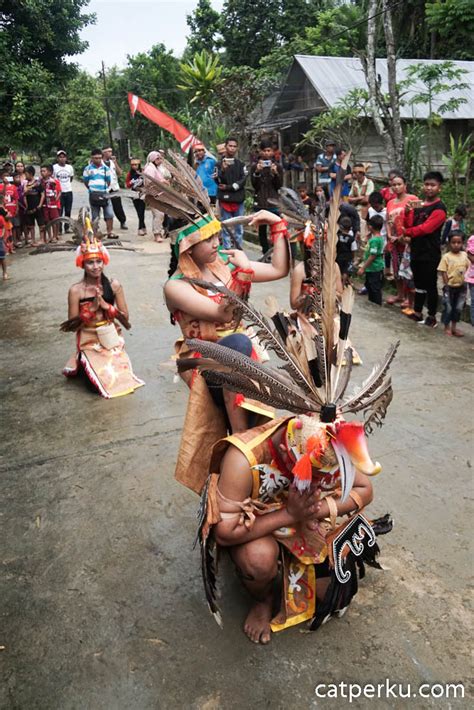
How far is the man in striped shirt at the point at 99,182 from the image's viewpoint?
1142 centimetres

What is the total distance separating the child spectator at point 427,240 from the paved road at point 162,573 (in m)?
1.70

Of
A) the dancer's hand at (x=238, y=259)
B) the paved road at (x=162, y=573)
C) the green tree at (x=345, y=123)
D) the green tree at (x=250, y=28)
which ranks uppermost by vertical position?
the green tree at (x=250, y=28)

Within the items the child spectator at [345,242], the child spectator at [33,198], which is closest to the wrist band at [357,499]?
the child spectator at [345,242]

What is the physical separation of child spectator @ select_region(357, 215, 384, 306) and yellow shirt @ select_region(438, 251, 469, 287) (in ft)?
3.15

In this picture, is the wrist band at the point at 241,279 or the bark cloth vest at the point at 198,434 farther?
the wrist band at the point at 241,279

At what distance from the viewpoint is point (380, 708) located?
213 centimetres

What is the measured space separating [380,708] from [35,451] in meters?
2.89

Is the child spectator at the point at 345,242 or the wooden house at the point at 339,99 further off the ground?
the wooden house at the point at 339,99

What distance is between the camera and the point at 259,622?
246 cm

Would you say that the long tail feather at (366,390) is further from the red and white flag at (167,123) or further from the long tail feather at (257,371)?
the red and white flag at (167,123)

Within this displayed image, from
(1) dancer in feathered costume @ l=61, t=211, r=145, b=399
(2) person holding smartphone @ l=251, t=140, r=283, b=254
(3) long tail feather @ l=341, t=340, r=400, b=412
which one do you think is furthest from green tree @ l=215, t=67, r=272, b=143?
(3) long tail feather @ l=341, t=340, r=400, b=412

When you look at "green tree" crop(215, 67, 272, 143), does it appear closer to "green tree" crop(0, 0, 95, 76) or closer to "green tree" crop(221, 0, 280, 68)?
"green tree" crop(0, 0, 95, 76)

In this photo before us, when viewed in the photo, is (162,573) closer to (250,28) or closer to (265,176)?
(265,176)
